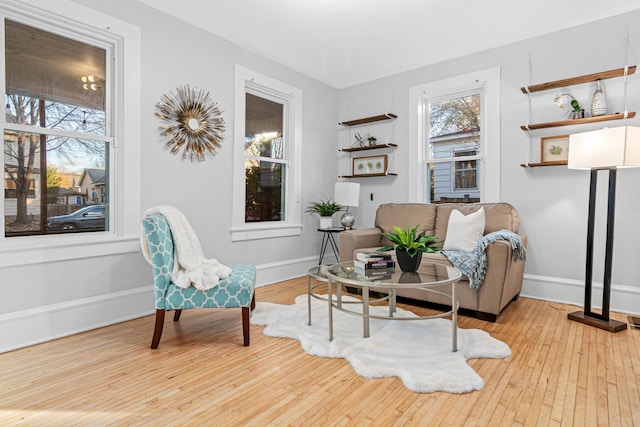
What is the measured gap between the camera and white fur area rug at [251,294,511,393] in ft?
6.25

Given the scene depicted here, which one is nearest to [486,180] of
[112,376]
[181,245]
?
[181,245]

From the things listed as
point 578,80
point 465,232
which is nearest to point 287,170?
point 465,232

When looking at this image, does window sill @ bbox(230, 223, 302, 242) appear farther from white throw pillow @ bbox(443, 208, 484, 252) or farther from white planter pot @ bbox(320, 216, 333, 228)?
white throw pillow @ bbox(443, 208, 484, 252)

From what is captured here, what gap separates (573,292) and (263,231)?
3.21 meters

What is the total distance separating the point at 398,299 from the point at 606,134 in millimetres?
2144

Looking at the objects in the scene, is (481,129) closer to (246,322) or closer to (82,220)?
(246,322)

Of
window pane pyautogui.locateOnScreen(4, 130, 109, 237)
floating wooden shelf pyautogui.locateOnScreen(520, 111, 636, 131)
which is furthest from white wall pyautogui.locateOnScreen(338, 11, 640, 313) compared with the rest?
window pane pyautogui.locateOnScreen(4, 130, 109, 237)

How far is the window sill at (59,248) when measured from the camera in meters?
2.35

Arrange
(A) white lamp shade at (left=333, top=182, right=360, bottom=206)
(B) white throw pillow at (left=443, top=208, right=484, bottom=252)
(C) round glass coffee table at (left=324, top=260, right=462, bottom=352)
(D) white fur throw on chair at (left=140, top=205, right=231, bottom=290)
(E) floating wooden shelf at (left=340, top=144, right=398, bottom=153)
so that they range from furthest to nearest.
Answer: (E) floating wooden shelf at (left=340, top=144, right=398, bottom=153)
(A) white lamp shade at (left=333, top=182, right=360, bottom=206)
(B) white throw pillow at (left=443, top=208, right=484, bottom=252)
(D) white fur throw on chair at (left=140, top=205, right=231, bottom=290)
(C) round glass coffee table at (left=324, top=260, right=462, bottom=352)

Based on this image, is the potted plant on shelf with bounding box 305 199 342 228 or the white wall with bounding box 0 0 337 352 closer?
the white wall with bounding box 0 0 337 352

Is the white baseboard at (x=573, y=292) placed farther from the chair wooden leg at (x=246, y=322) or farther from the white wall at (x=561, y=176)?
the chair wooden leg at (x=246, y=322)

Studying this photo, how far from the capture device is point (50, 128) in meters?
2.57

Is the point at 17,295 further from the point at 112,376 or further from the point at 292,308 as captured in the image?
the point at 292,308

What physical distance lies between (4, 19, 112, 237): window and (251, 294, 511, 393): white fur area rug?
5.67 feet
